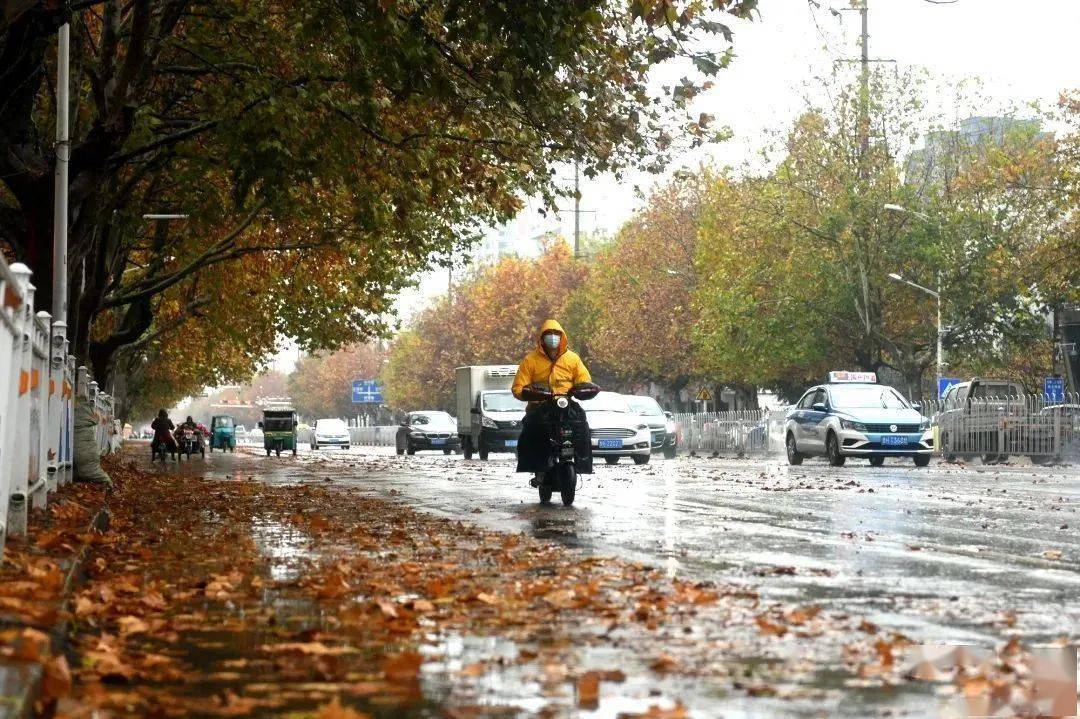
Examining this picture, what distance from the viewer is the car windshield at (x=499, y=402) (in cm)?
4585

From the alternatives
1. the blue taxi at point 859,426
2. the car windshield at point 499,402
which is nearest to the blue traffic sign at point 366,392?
the car windshield at point 499,402

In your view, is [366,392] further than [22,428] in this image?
Yes

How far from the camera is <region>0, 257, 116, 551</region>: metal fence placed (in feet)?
28.7

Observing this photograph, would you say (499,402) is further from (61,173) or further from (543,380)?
(543,380)

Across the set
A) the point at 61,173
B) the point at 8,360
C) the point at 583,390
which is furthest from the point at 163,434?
the point at 8,360

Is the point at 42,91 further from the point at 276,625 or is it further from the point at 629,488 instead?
the point at 276,625

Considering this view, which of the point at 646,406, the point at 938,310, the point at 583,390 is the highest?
the point at 938,310

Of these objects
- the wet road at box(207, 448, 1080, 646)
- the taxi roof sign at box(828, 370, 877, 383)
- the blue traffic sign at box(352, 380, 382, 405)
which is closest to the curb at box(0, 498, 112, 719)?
the wet road at box(207, 448, 1080, 646)


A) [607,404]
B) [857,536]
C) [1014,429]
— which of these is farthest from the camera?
[607,404]

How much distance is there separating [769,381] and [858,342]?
11411 mm

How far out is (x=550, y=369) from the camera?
56.7ft

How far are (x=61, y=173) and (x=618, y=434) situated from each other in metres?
15.3

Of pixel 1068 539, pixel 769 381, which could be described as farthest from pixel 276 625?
pixel 769 381

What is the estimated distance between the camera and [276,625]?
7.23 meters
